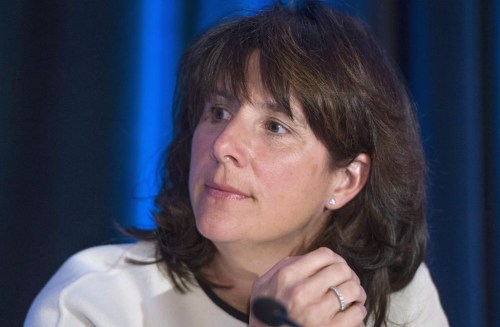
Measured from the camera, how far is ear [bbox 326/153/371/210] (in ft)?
4.44

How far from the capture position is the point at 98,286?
1.33 m

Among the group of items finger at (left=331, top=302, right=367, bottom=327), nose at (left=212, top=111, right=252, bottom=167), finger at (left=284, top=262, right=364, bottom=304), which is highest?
nose at (left=212, top=111, right=252, bottom=167)

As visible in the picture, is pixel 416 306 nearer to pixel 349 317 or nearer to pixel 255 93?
pixel 349 317

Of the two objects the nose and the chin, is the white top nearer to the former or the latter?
the chin

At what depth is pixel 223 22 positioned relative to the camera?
1450mm

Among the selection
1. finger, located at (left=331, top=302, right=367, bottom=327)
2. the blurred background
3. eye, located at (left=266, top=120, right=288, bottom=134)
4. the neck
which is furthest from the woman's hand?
the blurred background

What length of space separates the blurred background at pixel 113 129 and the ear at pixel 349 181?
18.8 inches

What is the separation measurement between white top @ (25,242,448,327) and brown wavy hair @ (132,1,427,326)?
41mm

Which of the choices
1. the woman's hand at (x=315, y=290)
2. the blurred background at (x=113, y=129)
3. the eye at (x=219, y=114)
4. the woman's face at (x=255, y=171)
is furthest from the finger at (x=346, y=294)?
the blurred background at (x=113, y=129)

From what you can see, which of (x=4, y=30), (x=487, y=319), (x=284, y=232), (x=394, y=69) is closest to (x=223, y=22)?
(x=394, y=69)

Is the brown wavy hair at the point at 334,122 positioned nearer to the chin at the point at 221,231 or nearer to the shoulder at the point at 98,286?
the shoulder at the point at 98,286

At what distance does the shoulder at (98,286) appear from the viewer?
128cm

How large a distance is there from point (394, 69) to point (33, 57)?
962mm

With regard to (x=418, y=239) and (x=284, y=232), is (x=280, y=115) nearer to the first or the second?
(x=284, y=232)
